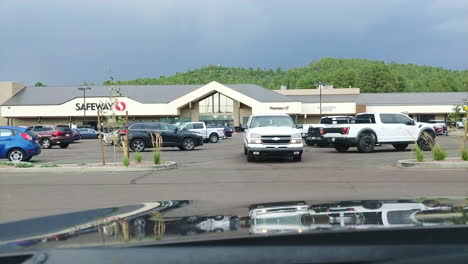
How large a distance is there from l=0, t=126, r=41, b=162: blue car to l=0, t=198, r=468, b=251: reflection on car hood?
16.9m

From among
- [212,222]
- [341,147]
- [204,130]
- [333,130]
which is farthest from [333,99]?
[212,222]

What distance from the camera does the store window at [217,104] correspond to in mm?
73625

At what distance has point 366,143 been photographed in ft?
72.7

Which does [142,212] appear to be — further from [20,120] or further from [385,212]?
[20,120]

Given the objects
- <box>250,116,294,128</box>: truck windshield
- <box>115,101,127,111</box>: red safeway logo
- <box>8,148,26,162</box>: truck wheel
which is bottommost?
<box>8,148,26,162</box>: truck wheel

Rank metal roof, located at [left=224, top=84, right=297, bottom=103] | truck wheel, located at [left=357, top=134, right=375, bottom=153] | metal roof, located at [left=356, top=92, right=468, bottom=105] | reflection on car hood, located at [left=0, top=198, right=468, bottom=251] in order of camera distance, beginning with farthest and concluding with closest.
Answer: metal roof, located at [left=356, top=92, right=468, bottom=105]
metal roof, located at [left=224, top=84, right=297, bottom=103]
truck wheel, located at [left=357, top=134, right=375, bottom=153]
reflection on car hood, located at [left=0, top=198, right=468, bottom=251]

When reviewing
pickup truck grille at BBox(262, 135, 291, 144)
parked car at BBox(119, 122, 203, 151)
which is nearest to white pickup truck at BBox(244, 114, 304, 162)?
pickup truck grille at BBox(262, 135, 291, 144)

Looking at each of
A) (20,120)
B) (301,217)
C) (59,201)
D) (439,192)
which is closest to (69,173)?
(59,201)

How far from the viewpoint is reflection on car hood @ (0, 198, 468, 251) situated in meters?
2.25

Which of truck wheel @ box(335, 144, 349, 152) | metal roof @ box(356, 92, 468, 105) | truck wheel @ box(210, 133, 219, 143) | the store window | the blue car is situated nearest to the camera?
the blue car

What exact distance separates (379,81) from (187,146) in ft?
364

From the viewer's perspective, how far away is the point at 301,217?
8.93 ft

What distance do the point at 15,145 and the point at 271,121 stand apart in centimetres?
1014

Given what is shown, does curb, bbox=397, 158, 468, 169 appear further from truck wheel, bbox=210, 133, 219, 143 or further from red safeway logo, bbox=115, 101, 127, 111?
truck wheel, bbox=210, 133, 219, 143
